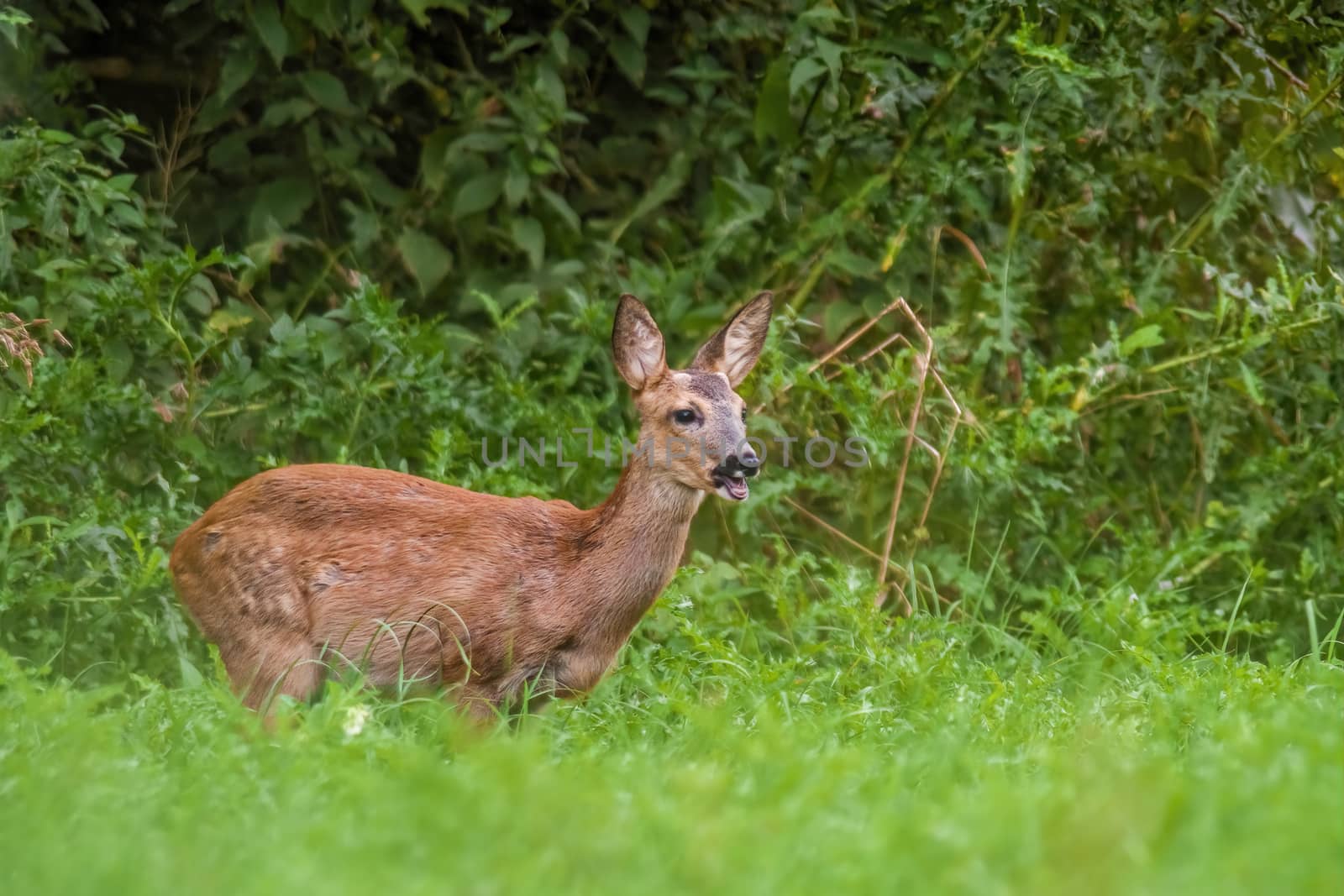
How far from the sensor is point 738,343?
5.55 meters

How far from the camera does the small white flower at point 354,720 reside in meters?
3.69

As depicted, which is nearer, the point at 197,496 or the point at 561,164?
the point at 197,496

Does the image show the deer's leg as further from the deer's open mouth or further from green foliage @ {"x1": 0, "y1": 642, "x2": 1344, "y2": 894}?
the deer's open mouth

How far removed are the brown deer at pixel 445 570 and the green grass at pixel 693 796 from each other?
0.82ft

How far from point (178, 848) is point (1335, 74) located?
522 centimetres

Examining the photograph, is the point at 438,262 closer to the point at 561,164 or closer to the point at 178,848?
the point at 561,164

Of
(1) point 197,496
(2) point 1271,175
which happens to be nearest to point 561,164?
(1) point 197,496

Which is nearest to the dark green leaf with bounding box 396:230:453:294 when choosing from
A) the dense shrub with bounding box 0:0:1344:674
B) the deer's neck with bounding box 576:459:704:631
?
the dense shrub with bounding box 0:0:1344:674

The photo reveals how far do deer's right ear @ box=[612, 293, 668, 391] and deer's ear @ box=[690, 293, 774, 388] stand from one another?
162 millimetres

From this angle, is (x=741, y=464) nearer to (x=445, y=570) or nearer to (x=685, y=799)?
(x=445, y=570)

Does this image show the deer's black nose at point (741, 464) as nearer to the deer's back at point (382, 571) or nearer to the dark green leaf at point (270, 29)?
the deer's back at point (382, 571)

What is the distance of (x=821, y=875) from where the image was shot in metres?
2.54

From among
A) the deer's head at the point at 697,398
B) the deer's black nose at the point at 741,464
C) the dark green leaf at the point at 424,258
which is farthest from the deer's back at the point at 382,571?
the dark green leaf at the point at 424,258

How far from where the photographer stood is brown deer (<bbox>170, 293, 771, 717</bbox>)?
473cm
